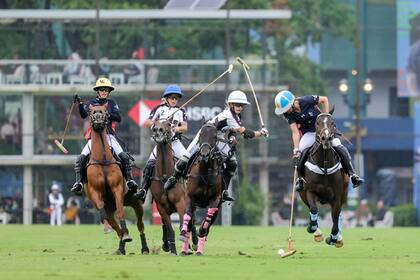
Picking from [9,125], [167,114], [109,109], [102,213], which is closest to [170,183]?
[102,213]

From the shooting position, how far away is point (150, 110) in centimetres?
6706

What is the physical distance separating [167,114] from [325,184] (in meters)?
3.06

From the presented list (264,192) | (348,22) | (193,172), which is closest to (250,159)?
(264,192)

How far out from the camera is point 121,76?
67.9 meters

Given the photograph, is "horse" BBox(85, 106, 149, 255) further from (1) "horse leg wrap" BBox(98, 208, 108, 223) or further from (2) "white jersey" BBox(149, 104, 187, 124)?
(2) "white jersey" BBox(149, 104, 187, 124)

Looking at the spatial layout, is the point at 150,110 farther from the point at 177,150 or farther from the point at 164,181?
the point at 164,181

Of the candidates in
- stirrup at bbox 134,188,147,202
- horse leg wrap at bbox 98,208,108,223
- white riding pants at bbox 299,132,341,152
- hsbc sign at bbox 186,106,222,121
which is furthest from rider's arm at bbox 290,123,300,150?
hsbc sign at bbox 186,106,222,121

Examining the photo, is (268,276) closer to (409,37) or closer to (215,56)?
(215,56)

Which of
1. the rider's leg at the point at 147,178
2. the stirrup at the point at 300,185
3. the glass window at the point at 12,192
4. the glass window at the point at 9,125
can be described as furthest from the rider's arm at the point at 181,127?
the glass window at the point at 9,125

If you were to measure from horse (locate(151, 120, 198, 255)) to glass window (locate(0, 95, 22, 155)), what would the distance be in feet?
130

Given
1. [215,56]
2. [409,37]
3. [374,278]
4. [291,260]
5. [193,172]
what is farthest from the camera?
[409,37]

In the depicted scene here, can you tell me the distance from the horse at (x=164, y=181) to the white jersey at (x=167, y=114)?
439mm

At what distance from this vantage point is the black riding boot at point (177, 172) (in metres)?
29.4

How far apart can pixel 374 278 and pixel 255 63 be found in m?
46.1
